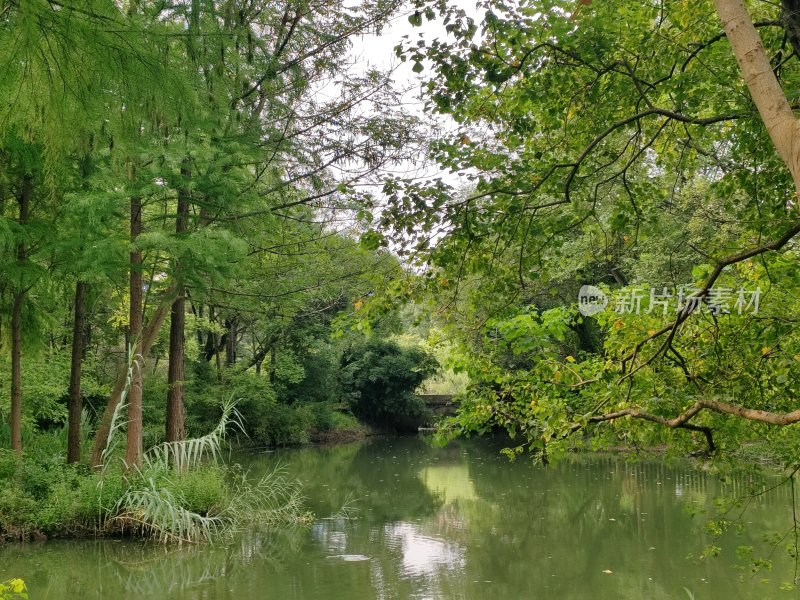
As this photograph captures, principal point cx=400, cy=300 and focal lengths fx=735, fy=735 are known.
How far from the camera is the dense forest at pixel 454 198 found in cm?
249

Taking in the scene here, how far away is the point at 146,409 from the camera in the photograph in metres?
15.5

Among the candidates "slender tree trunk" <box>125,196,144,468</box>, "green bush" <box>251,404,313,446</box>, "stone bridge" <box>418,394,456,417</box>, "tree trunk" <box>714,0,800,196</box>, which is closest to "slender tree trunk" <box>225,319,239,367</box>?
"green bush" <box>251,404,313,446</box>

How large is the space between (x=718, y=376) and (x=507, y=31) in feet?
5.97

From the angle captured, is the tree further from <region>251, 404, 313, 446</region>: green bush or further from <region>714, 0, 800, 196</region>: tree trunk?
<region>251, 404, 313, 446</region>: green bush

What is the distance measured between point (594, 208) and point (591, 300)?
0.90 metres

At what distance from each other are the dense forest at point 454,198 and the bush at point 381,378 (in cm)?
1432

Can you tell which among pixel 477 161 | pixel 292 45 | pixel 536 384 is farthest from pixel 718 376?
pixel 292 45

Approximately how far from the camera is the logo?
406 centimetres

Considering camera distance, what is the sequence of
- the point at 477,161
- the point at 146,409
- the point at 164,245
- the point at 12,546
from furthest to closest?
the point at 146,409 → the point at 12,546 → the point at 164,245 → the point at 477,161

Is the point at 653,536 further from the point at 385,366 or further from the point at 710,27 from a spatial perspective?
the point at 385,366

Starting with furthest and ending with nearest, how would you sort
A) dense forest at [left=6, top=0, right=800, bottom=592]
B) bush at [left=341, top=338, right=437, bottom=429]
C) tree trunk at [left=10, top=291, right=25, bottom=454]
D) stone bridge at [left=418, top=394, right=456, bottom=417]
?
stone bridge at [left=418, top=394, right=456, bottom=417] → bush at [left=341, top=338, right=437, bottom=429] → tree trunk at [left=10, top=291, right=25, bottom=454] → dense forest at [left=6, top=0, right=800, bottom=592]

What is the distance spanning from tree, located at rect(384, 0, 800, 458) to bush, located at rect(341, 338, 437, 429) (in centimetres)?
1963

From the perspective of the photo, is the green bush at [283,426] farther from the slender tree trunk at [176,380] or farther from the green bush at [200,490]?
the green bush at [200,490]

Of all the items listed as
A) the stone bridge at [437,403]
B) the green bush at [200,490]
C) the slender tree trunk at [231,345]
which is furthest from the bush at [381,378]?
the green bush at [200,490]
